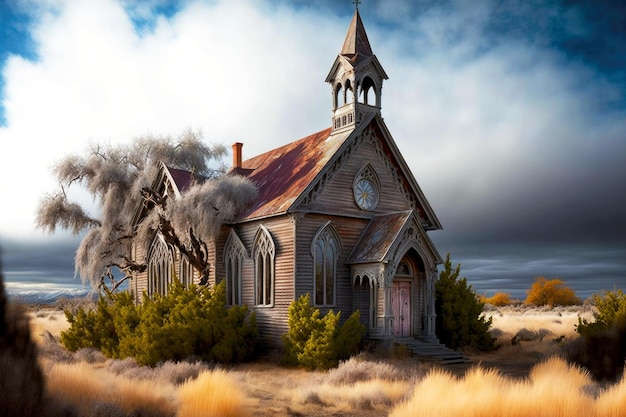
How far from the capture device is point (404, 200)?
2795cm

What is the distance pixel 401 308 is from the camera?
2553 cm

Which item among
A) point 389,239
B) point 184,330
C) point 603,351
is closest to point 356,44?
point 389,239

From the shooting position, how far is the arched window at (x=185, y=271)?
93.9 ft

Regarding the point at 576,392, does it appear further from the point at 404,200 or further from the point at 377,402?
the point at 404,200

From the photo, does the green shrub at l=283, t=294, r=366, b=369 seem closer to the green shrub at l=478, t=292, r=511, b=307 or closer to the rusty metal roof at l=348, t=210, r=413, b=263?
the rusty metal roof at l=348, t=210, r=413, b=263

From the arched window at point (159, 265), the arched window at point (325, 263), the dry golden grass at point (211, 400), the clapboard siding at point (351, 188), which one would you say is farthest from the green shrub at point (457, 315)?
the dry golden grass at point (211, 400)

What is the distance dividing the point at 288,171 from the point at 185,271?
671cm

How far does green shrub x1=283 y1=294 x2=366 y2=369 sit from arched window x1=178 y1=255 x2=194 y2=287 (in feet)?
25.0

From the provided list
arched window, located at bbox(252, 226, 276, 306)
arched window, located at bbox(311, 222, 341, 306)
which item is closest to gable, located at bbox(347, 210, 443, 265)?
arched window, located at bbox(311, 222, 341, 306)

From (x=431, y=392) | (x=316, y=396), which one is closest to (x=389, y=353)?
(x=316, y=396)

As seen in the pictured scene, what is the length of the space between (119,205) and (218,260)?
7082mm

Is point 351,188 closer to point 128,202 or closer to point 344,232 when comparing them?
point 344,232

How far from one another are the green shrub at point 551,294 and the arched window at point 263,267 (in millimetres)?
51074

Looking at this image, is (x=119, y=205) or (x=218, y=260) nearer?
(x=218, y=260)
